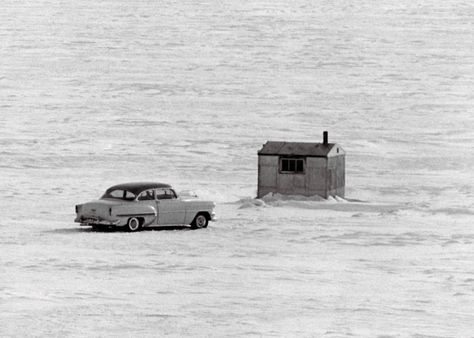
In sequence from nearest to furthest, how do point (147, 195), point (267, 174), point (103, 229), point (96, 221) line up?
1. point (96, 221)
2. point (147, 195)
3. point (103, 229)
4. point (267, 174)

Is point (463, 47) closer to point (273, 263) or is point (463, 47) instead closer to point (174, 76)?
point (174, 76)

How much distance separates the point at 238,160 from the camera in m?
51.5

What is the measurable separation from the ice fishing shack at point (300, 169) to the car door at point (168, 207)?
9.68m

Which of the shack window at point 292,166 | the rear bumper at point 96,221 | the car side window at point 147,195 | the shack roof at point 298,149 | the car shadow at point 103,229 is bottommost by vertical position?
the car shadow at point 103,229

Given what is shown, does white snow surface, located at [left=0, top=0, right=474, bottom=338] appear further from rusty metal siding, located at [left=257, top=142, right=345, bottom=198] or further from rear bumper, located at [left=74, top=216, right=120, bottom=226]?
rusty metal siding, located at [left=257, top=142, right=345, bottom=198]

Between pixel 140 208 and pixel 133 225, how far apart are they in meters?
0.49

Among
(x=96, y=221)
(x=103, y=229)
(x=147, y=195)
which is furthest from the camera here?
(x=103, y=229)

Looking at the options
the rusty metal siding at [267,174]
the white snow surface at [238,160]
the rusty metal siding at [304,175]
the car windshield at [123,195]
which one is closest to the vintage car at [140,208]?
the car windshield at [123,195]

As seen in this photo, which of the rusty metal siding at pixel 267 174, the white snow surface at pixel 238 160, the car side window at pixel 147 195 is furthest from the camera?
the rusty metal siding at pixel 267 174

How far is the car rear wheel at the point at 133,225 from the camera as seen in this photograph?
85.1 feet

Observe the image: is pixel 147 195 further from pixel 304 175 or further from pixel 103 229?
pixel 304 175

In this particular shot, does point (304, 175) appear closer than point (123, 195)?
No

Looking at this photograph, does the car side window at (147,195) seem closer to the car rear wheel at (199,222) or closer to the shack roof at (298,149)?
the car rear wheel at (199,222)

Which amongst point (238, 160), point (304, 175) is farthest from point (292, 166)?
point (238, 160)
